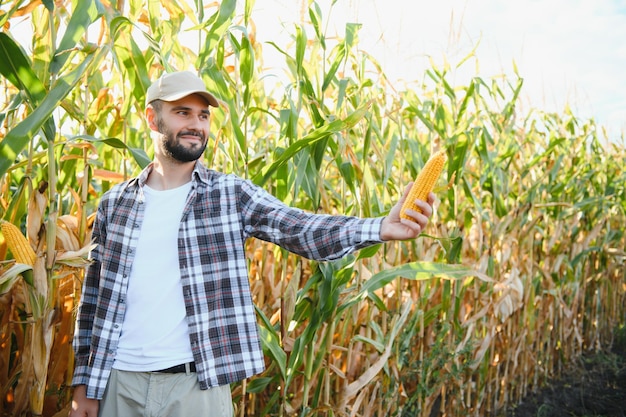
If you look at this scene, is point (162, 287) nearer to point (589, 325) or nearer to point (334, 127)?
point (334, 127)

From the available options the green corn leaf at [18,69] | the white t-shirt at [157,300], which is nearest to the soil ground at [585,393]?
the white t-shirt at [157,300]

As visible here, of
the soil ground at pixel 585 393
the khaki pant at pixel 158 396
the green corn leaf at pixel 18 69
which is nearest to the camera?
the green corn leaf at pixel 18 69

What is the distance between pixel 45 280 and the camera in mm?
1679

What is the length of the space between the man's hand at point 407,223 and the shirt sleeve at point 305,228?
29mm

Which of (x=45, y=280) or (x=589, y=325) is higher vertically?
(x=45, y=280)

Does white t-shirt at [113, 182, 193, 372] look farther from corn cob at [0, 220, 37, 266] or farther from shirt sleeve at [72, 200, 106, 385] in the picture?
corn cob at [0, 220, 37, 266]

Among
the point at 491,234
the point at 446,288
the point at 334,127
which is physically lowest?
the point at 446,288

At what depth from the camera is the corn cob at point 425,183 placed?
1473 mm

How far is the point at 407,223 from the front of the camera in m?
1.50

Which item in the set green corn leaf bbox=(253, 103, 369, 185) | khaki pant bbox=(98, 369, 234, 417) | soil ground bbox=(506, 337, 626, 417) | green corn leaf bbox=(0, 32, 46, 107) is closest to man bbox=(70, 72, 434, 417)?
khaki pant bbox=(98, 369, 234, 417)

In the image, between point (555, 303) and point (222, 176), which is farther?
point (555, 303)

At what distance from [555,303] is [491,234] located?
1.62 meters

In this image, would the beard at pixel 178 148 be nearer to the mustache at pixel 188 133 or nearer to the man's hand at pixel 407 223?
the mustache at pixel 188 133

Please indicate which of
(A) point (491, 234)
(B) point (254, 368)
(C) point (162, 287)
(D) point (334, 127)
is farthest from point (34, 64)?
(A) point (491, 234)
